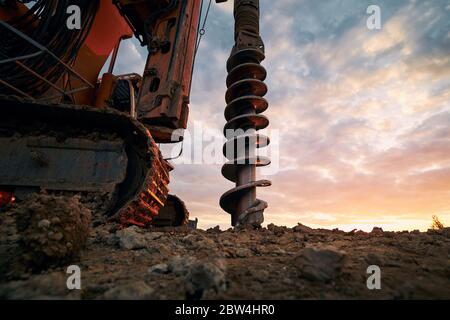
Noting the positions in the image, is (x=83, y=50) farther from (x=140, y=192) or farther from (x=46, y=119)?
(x=140, y=192)

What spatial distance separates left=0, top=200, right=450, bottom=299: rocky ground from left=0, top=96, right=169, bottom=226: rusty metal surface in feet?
3.88

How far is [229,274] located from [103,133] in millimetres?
3148

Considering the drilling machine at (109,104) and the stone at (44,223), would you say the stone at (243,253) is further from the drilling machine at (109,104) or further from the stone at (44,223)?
the drilling machine at (109,104)

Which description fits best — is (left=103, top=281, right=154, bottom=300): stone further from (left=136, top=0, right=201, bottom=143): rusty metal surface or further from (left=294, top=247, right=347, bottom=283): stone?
(left=136, top=0, right=201, bottom=143): rusty metal surface

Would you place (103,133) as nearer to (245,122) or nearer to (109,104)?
(109,104)

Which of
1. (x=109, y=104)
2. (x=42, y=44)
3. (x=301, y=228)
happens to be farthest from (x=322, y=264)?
(x=42, y=44)

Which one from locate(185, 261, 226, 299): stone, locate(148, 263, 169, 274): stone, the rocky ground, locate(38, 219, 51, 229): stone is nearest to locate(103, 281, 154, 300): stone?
the rocky ground

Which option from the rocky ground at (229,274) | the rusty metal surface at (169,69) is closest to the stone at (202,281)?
the rocky ground at (229,274)

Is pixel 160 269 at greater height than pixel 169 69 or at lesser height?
lesser

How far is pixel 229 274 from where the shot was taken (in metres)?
1.56

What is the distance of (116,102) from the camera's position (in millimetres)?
5711

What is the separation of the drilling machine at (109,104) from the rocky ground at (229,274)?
124 cm
